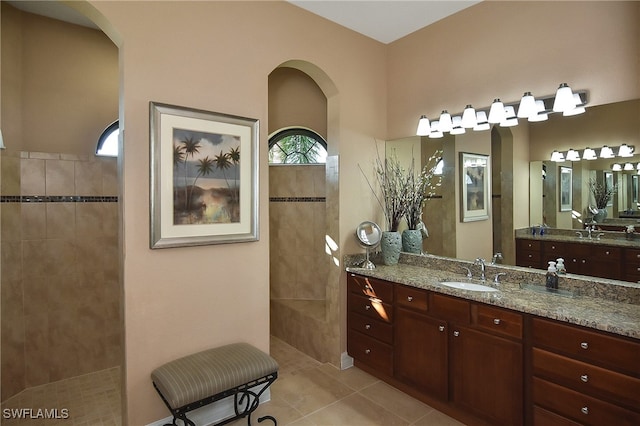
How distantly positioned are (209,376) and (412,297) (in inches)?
58.5

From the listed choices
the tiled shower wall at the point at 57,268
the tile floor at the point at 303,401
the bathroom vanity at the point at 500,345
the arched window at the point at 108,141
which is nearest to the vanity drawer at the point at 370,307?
the bathroom vanity at the point at 500,345

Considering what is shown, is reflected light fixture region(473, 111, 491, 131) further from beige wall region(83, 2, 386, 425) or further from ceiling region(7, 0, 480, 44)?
beige wall region(83, 2, 386, 425)

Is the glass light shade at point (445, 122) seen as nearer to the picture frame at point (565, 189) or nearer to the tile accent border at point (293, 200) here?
the picture frame at point (565, 189)

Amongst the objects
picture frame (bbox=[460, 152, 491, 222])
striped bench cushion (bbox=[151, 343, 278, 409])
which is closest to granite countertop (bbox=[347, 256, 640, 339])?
picture frame (bbox=[460, 152, 491, 222])

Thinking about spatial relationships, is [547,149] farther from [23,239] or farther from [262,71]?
[23,239]

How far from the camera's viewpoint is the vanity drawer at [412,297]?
252 centimetres

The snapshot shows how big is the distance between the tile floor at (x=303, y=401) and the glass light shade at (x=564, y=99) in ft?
7.19

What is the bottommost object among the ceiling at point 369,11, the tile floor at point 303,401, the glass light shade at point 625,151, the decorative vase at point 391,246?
the tile floor at point 303,401

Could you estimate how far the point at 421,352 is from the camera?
99.6 inches

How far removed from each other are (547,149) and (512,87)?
0.53m

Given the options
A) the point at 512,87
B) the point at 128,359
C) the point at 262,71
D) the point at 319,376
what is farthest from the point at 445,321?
the point at 262,71

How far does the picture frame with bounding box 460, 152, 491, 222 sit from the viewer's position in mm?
2914

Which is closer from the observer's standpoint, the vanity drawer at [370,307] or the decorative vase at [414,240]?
the vanity drawer at [370,307]

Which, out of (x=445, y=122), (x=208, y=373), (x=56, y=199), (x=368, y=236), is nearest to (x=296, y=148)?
(x=368, y=236)
